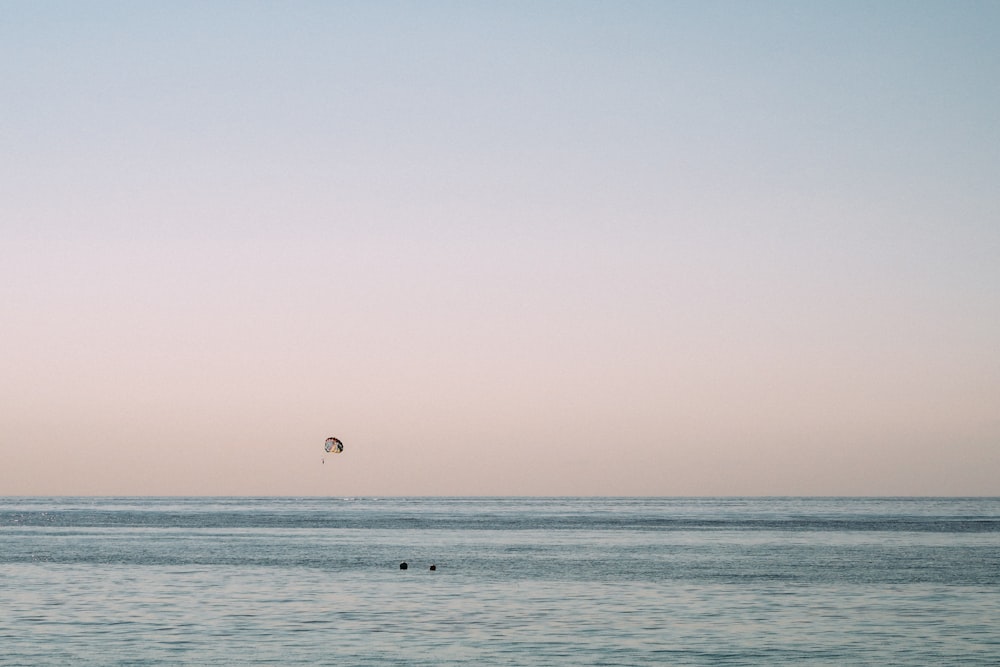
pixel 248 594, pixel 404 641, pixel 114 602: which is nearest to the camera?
pixel 404 641

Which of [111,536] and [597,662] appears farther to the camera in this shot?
[111,536]

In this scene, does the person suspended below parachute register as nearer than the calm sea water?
No

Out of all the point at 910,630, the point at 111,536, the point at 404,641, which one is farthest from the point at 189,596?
the point at 111,536

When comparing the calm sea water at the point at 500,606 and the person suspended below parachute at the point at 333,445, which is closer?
the calm sea water at the point at 500,606

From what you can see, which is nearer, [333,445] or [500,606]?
[500,606]

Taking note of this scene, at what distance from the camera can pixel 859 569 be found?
64.8 meters

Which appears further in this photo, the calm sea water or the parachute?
the parachute

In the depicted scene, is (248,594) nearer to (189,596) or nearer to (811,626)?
(189,596)

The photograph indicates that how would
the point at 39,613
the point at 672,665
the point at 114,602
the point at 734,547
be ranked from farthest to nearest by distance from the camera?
the point at 734,547 < the point at 114,602 < the point at 39,613 < the point at 672,665

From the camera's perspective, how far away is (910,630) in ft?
131

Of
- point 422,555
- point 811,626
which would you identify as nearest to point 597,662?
point 811,626

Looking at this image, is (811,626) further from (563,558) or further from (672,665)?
(563,558)

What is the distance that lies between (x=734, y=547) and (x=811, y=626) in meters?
48.7

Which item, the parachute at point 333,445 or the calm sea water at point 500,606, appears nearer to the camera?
the calm sea water at point 500,606
